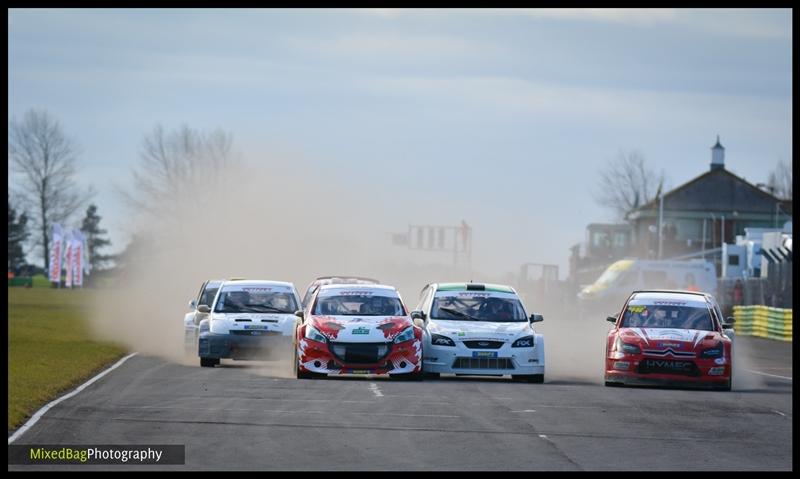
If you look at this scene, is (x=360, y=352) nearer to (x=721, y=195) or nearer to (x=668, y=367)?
(x=668, y=367)

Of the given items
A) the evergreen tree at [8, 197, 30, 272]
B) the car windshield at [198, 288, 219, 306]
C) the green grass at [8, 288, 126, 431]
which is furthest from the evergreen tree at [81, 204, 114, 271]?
the car windshield at [198, 288, 219, 306]

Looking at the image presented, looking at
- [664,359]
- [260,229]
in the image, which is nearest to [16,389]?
[664,359]

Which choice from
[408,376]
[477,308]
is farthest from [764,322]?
[408,376]

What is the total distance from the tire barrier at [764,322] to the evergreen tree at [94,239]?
114 meters

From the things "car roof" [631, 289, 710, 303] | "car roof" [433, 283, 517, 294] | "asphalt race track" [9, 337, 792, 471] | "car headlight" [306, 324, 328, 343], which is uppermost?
"car roof" [433, 283, 517, 294]

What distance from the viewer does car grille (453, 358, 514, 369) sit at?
877 inches

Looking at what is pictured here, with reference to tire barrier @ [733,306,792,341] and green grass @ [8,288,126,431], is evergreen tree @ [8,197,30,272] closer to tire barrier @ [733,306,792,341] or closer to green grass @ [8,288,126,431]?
green grass @ [8,288,126,431]

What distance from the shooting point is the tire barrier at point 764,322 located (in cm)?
4603

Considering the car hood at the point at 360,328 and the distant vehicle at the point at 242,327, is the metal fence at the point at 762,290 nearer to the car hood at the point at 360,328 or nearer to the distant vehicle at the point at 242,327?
the distant vehicle at the point at 242,327

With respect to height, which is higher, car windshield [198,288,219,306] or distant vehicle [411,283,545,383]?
car windshield [198,288,219,306]

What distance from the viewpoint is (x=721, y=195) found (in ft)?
381

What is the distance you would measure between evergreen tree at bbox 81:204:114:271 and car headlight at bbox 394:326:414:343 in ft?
454

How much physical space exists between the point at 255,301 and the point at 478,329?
17.8 ft
